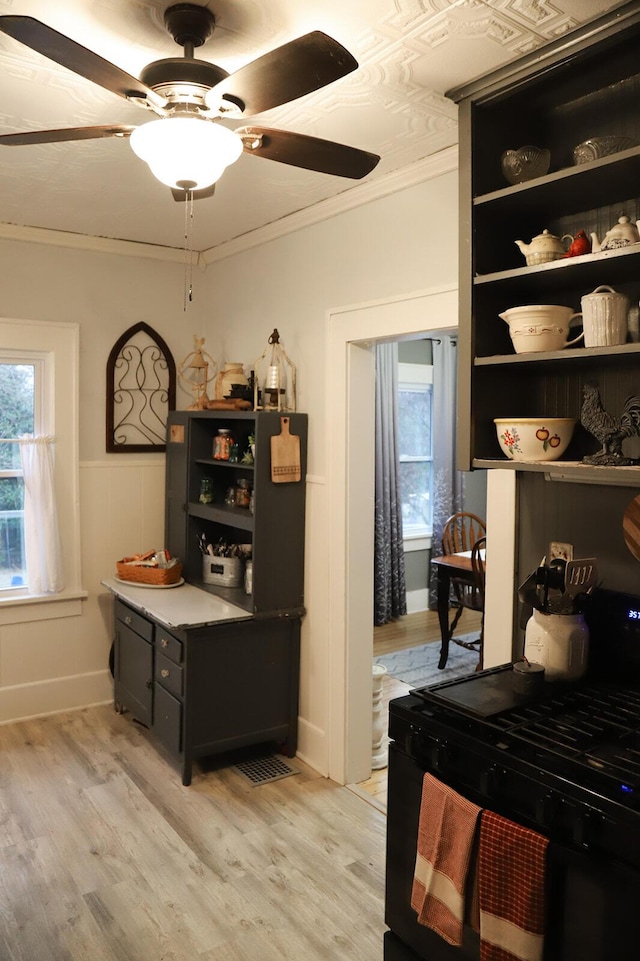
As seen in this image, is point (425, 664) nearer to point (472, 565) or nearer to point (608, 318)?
point (472, 565)

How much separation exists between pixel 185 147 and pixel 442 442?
471 centimetres

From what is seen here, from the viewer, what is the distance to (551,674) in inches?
79.2

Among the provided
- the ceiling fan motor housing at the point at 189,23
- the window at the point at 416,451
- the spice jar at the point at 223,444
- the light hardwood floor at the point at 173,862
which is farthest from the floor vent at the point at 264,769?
the window at the point at 416,451

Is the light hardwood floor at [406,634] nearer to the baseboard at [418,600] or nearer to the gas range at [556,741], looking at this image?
the baseboard at [418,600]

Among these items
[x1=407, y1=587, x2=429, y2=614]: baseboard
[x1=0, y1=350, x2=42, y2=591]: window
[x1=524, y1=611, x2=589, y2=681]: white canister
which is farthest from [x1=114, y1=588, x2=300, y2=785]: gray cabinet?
[x1=407, y1=587, x2=429, y2=614]: baseboard

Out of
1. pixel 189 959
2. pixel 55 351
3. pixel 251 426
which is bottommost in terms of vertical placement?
pixel 189 959

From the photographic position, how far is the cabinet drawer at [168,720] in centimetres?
323

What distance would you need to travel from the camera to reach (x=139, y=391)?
4164 mm

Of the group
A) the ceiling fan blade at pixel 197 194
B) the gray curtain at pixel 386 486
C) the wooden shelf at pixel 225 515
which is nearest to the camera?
the ceiling fan blade at pixel 197 194

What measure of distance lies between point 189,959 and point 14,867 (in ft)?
2.67

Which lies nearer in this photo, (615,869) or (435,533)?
(615,869)

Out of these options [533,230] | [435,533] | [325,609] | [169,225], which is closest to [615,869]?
[533,230]

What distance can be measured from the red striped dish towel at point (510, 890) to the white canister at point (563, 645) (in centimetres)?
50

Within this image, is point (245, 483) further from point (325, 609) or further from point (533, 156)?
point (533, 156)
